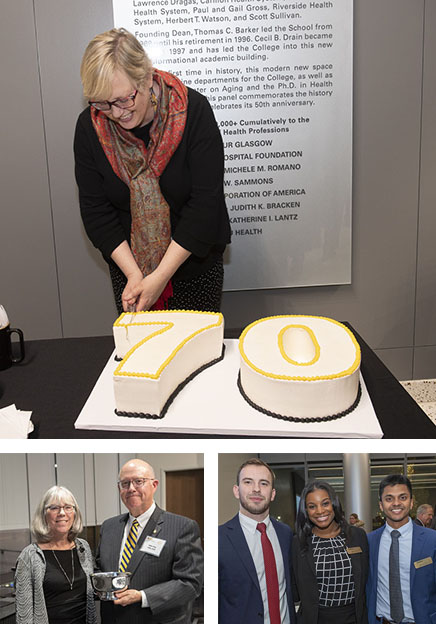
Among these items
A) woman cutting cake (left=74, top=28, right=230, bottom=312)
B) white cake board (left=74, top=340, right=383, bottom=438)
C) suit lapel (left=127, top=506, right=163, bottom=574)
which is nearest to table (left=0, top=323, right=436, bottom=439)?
white cake board (left=74, top=340, right=383, bottom=438)

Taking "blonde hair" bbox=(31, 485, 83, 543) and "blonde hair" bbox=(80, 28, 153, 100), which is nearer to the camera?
"blonde hair" bbox=(31, 485, 83, 543)

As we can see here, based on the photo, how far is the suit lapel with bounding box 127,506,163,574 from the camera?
2.35ft

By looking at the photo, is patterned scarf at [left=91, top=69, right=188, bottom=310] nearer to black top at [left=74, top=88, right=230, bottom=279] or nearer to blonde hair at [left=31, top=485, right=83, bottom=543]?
black top at [left=74, top=88, right=230, bottom=279]

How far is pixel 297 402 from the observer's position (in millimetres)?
1366

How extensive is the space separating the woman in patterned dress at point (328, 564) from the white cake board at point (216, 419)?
63 centimetres

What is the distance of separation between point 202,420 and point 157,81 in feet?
3.96

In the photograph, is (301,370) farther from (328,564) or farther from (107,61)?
(107,61)

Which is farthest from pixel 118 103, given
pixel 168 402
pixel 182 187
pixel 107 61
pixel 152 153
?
pixel 168 402

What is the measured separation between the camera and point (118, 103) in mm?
1893

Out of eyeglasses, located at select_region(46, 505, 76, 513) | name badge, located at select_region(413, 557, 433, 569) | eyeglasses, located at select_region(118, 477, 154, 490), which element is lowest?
name badge, located at select_region(413, 557, 433, 569)

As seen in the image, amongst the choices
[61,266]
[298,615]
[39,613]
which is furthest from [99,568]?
[61,266]

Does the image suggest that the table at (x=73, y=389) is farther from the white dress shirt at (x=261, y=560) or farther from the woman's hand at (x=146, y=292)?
the white dress shirt at (x=261, y=560)

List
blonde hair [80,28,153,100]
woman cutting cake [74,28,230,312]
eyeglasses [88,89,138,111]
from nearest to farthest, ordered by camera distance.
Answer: blonde hair [80,28,153,100]
eyeglasses [88,89,138,111]
woman cutting cake [74,28,230,312]

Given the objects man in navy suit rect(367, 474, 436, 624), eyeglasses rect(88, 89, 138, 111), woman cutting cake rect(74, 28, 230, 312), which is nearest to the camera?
man in navy suit rect(367, 474, 436, 624)
